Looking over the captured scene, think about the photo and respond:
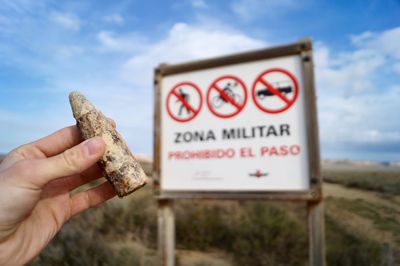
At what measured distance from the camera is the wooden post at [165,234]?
4293mm

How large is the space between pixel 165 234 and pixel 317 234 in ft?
5.70

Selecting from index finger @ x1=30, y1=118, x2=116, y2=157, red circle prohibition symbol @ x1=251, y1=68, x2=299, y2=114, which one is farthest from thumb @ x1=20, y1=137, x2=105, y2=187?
red circle prohibition symbol @ x1=251, y1=68, x2=299, y2=114

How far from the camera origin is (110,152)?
81.4 inches

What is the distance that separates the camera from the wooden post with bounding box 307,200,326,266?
3.58m

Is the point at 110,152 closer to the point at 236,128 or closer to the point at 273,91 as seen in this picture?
the point at 236,128

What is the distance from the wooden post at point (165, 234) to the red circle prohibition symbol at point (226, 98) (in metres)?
1.26

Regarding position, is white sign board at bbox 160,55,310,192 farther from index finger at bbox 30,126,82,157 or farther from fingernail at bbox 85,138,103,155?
fingernail at bbox 85,138,103,155

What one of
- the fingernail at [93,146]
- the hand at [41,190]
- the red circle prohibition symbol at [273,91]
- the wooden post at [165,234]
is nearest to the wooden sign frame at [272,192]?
the wooden post at [165,234]

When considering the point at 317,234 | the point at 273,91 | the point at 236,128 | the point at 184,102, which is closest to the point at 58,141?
the point at 236,128

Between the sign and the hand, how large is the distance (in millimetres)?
1922

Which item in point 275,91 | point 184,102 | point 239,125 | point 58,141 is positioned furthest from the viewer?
point 184,102

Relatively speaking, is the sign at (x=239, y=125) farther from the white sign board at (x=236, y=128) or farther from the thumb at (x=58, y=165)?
the thumb at (x=58, y=165)

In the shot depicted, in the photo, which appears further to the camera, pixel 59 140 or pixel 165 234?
pixel 165 234

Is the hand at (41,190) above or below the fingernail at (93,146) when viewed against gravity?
below
